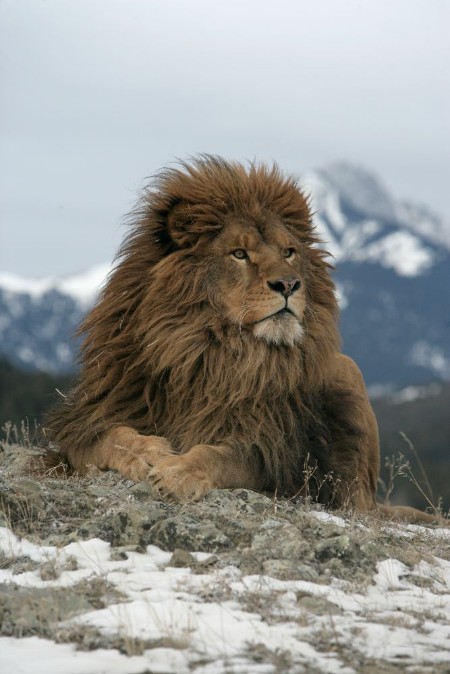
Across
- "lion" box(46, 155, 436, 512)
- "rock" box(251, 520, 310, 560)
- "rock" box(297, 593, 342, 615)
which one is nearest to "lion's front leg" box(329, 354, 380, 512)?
"lion" box(46, 155, 436, 512)

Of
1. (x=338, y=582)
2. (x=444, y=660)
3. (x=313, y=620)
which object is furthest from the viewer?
(x=338, y=582)

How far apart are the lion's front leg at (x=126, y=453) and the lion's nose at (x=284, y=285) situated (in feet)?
3.70

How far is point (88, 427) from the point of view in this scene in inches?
294

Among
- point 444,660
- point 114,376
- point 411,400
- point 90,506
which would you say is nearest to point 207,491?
point 90,506

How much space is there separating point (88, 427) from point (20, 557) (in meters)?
1.87

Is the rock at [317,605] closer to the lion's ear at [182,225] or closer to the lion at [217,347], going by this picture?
the lion at [217,347]

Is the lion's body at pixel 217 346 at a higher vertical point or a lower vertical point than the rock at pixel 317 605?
higher

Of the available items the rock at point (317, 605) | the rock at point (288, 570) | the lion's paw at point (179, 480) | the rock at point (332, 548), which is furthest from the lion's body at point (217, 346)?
the rock at point (317, 605)

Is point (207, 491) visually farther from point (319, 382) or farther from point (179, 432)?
point (319, 382)

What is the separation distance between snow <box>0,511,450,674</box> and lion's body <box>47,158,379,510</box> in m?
1.41

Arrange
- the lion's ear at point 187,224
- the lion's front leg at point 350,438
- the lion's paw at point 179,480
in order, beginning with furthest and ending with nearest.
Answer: the lion's front leg at point 350,438 → the lion's ear at point 187,224 → the lion's paw at point 179,480

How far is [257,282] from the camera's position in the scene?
723 cm

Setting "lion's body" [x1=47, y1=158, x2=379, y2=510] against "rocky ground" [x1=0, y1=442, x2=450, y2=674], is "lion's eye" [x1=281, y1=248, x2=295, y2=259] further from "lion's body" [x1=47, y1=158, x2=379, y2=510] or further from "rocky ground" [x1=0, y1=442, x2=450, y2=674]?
"rocky ground" [x1=0, y1=442, x2=450, y2=674]

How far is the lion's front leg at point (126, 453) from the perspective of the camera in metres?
6.90
